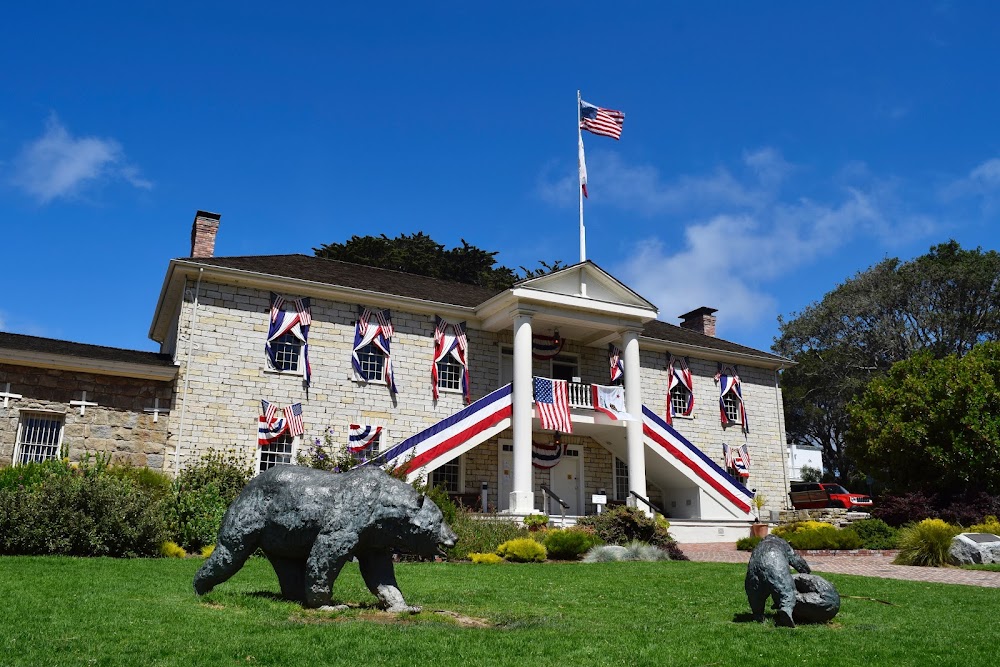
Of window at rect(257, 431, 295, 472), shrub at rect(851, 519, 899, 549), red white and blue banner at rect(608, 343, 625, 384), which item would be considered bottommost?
shrub at rect(851, 519, 899, 549)

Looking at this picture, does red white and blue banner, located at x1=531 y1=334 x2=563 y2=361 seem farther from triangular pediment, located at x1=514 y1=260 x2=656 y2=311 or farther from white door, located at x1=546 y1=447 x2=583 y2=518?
white door, located at x1=546 y1=447 x2=583 y2=518

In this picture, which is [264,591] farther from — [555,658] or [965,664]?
[965,664]

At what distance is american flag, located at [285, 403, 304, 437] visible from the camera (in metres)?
20.5

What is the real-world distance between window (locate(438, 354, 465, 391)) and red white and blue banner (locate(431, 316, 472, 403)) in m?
0.09

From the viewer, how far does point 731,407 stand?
2880 centimetres

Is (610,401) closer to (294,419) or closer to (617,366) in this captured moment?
(617,366)

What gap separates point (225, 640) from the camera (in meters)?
6.29

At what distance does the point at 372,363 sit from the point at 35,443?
8.45 meters

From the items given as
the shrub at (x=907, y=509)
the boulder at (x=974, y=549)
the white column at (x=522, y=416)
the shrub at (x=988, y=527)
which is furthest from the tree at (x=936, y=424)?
the white column at (x=522, y=416)

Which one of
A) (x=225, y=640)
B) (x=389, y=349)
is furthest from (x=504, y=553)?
(x=225, y=640)

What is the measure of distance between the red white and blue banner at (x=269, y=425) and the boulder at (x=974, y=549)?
15.9 metres

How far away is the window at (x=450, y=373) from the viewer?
924 inches

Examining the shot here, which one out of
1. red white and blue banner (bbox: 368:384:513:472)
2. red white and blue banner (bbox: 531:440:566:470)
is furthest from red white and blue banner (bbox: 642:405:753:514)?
red white and blue banner (bbox: 368:384:513:472)

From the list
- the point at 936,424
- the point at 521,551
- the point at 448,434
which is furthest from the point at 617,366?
the point at 521,551
